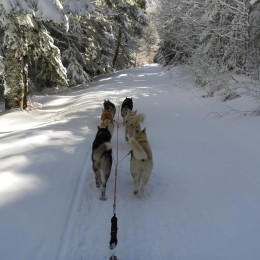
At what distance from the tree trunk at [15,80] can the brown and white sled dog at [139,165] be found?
10033mm

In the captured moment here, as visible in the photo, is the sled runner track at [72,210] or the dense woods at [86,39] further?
the dense woods at [86,39]

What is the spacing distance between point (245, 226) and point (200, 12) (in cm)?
1754

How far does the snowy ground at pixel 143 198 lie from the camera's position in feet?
17.4

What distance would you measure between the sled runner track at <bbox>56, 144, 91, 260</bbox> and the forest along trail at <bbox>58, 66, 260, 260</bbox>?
64 mm

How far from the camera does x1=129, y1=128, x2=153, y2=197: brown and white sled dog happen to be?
6488mm

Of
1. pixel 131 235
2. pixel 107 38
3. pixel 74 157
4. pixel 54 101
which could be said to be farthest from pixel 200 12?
pixel 131 235

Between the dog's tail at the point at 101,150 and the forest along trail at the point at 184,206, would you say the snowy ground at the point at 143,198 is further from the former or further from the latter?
the dog's tail at the point at 101,150

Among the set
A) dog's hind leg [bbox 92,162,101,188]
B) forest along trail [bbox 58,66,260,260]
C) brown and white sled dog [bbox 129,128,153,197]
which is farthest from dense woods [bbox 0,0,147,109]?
brown and white sled dog [bbox 129,128,153,197]

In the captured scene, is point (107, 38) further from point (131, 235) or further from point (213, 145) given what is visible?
point (131, 235)

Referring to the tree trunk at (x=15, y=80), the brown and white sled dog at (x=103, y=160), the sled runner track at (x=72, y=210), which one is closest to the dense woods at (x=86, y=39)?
the tree trunk at (x=15, y=80)

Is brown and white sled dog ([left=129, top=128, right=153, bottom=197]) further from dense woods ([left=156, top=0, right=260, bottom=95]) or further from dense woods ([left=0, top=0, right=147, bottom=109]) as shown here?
dense woods ([left=156, top=0, right=260, bottom=95])

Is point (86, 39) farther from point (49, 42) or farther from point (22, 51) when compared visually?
point (22, 51)

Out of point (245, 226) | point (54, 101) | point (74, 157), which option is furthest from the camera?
point (54, 101)

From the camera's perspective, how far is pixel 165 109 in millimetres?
16562
